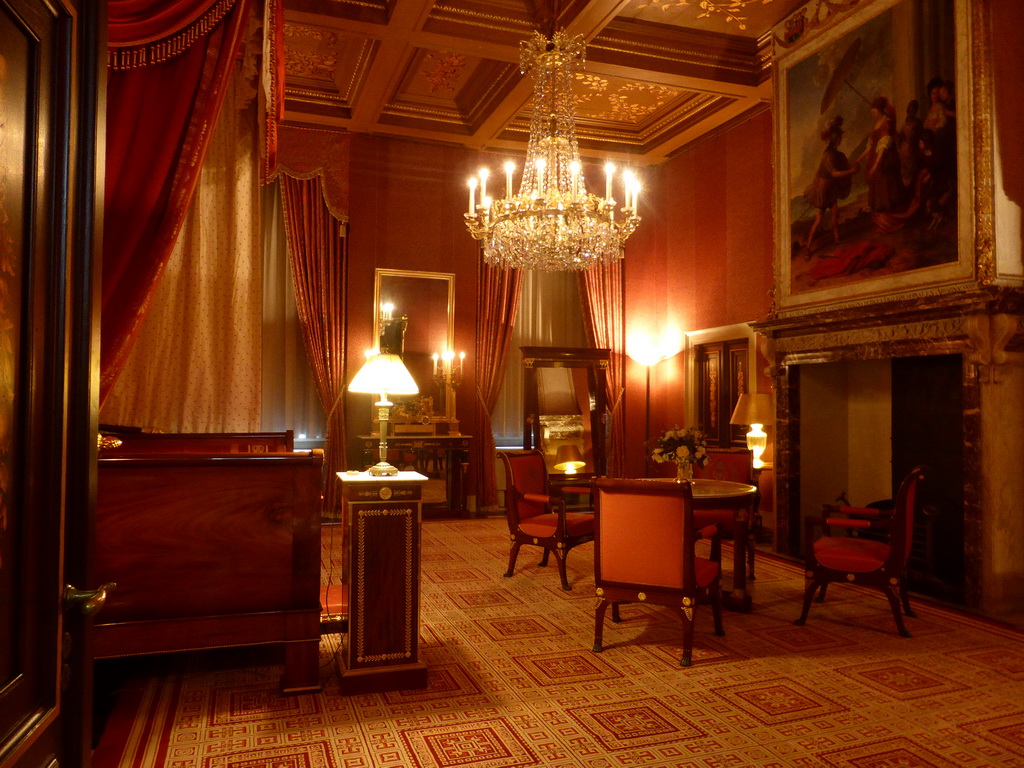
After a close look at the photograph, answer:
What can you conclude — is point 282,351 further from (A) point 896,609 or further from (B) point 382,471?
→ (A) point 896,609

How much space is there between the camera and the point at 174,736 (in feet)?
9.23

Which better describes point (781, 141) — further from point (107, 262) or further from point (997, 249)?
point (107, 262)

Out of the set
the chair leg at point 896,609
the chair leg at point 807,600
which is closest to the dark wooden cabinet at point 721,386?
the chair leg at point 807,600

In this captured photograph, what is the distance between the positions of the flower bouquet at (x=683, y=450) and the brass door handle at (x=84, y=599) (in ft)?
13.0

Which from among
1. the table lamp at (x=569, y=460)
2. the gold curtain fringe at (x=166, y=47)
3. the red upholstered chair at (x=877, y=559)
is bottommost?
the red upholstered chair at (x=877, y=559)

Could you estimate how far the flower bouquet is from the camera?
4.73 metres

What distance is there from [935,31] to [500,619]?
4677 mm

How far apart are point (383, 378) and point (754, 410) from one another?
13.1 feet

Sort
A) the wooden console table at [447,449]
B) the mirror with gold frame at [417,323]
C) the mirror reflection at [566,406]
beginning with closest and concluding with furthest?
1. the wooden console table at [447,449]
2. the mirror with gold frame at [417,323]
3. the mirror reflection at [566,406]

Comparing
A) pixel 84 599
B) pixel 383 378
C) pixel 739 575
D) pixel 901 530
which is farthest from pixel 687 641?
pixel 84 599

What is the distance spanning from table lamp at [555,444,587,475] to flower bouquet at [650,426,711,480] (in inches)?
138

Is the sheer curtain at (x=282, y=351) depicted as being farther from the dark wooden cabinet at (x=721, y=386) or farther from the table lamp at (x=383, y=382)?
the table lamp at (x=383, y=382)

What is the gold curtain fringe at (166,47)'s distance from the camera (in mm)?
2148

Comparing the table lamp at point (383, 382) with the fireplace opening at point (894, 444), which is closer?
the table lamp at point (383, 382)
